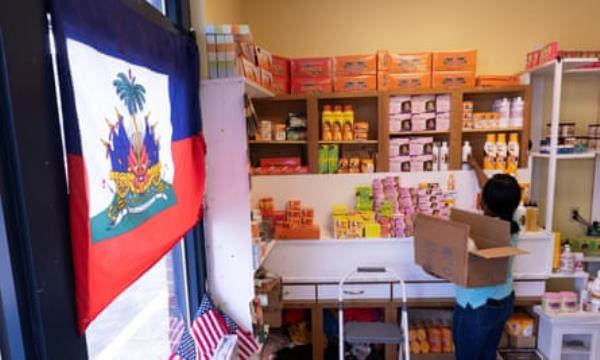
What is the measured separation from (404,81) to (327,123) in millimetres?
688

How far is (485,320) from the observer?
2146 millimetres

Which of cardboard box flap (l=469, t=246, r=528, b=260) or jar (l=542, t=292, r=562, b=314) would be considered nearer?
cardboard box flap (l=469, t=246, r=528, b=260)

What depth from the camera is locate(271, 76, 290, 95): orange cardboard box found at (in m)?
2.81

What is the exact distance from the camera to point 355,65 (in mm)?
2910

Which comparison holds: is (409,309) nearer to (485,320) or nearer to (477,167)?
(485,320)

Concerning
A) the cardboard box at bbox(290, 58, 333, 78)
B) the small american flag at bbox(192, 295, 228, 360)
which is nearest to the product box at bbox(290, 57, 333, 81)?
the cardboard box at bbox(290, 58, 333, 78)

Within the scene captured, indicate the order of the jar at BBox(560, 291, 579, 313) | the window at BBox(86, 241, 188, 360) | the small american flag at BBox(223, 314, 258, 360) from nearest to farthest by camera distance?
1. the window at BBox(86, 241, 188, 360)
2. the small american flag at BBox(223, 314, 258, 360)
3. the jar at BBox(560, 291, 579, 313)

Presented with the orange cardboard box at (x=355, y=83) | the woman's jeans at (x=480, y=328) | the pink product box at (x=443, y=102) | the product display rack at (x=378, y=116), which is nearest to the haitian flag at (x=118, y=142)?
the product display rack at (x=378, y=116)

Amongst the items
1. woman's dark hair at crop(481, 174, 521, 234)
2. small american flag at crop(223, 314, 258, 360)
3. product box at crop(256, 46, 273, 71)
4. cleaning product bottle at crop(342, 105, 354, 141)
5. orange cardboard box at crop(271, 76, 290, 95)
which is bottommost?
small american flag at crop(223, 314, 258, 360)

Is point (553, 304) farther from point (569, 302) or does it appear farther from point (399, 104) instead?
point (399, 104)

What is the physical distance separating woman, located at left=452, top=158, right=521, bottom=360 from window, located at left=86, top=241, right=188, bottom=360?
5.28 feet

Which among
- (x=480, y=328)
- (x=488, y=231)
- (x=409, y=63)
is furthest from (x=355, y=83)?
(x=480, y=328)

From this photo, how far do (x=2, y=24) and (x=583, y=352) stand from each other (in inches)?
143

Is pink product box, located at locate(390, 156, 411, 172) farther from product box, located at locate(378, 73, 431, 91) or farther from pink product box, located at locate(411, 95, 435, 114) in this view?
product box, located at locate(378, 73, 431, 91)
